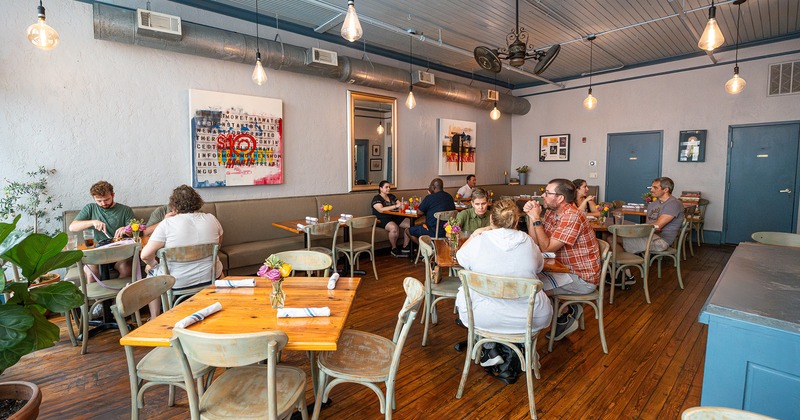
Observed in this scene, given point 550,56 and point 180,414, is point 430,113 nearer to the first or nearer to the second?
point 550,56

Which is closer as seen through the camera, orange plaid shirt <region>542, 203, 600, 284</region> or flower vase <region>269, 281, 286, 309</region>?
flower vase <region>269, 281, 286, 309</region>

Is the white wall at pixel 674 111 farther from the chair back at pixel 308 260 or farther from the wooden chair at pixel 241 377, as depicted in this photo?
the wooden chair at pixel 241 377

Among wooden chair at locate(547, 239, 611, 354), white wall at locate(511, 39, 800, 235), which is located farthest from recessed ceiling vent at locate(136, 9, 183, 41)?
white wall at locate(511, 39, 800, 235)

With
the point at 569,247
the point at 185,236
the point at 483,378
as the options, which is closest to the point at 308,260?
the point at 185,236

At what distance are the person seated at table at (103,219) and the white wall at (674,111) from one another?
28.9 feet

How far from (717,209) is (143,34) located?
9.72m

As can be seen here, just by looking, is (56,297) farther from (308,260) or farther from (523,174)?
(523,174)

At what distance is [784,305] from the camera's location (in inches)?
58.1

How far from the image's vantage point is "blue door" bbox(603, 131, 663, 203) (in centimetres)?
812

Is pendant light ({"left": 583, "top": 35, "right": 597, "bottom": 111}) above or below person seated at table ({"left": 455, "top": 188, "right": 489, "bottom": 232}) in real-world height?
above

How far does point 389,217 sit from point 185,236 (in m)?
3.83

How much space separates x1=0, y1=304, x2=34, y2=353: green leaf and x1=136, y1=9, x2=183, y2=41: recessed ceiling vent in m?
3.84

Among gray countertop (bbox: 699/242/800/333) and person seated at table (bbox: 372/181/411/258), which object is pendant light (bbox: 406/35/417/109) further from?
gray countertop (bbox: 699/242/800/333)

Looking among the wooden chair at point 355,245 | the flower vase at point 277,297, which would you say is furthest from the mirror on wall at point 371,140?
the flower vase at point 277,297
